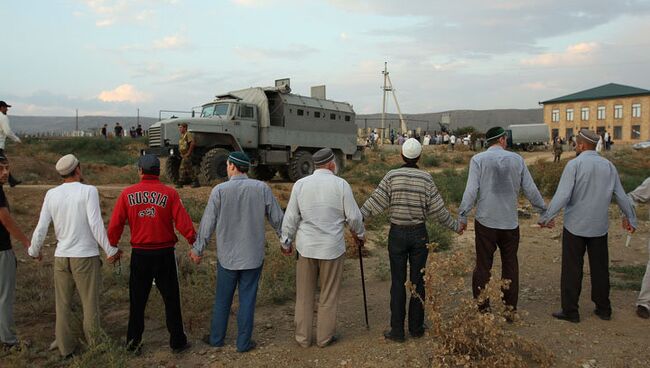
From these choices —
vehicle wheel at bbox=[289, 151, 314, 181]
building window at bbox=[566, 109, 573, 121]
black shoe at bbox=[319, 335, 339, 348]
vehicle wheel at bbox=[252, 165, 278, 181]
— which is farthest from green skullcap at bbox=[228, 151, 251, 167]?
building window at bbox=[566, 109, 573, 121]

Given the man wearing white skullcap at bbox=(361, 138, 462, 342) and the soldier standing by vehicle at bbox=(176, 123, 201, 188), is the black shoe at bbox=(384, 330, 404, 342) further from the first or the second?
the soldier standing by vehicle at bbox=(176, 123, 201, 188)

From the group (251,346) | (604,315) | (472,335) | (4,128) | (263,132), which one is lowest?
(251,346)

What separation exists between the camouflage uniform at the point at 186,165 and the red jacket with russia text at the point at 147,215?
7.78m

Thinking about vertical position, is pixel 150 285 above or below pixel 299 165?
below

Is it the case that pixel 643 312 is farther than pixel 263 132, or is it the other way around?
pixel 263 132

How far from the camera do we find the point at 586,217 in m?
4.86

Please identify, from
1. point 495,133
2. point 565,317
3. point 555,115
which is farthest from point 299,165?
point 555,115

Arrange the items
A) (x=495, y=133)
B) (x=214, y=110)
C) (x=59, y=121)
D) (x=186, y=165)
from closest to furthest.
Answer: (x=495, y=133) < (x=186, y=165) < (x=214, y=110) < (x=59, y=121)

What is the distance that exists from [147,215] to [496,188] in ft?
10.0

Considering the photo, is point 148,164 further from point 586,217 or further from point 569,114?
point 569,114

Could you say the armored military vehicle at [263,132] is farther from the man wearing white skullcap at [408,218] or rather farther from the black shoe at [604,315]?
the black shoe at [604,315]

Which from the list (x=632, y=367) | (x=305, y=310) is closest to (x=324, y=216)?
(x=305, y=310)

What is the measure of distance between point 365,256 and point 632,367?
4558mm

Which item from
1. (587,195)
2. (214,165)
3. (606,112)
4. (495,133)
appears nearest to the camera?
(587,195)
